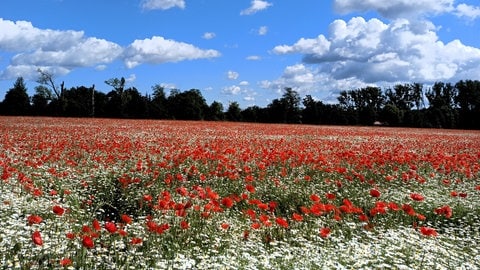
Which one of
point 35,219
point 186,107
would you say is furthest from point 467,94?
point 35,219

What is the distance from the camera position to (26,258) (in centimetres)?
485

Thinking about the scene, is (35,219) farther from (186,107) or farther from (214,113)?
(214,113)

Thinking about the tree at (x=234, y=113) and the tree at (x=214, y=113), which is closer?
the tree at (x=214, y=113)

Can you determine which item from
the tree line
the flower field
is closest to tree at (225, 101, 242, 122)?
the tree line

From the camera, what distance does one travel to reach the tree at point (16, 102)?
226ft

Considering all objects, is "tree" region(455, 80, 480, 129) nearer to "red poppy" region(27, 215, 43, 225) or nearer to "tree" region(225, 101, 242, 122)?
"tree" region(225, 101, 242, 122)

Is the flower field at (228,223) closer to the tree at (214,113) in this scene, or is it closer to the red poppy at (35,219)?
the red poppy at (35,219)

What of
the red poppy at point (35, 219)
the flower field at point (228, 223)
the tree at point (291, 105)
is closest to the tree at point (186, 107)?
the tree at point (291, 105)

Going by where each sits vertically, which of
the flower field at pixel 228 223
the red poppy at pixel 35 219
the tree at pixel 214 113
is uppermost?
the tree at pixel 214 113

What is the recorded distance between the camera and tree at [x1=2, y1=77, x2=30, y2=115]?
68.9m

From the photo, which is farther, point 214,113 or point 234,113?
point 234,113

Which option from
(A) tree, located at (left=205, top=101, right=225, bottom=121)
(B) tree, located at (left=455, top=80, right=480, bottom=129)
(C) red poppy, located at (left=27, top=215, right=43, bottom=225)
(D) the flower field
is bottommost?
(D) the flower field

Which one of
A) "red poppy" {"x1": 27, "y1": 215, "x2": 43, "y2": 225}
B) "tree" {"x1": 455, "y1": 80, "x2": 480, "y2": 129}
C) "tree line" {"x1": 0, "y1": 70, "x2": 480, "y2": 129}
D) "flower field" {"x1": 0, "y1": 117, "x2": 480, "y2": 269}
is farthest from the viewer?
"tree" {"x1": 455, "y1": 80, "x2": 480, "y2": 129}

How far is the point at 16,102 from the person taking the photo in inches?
2739
